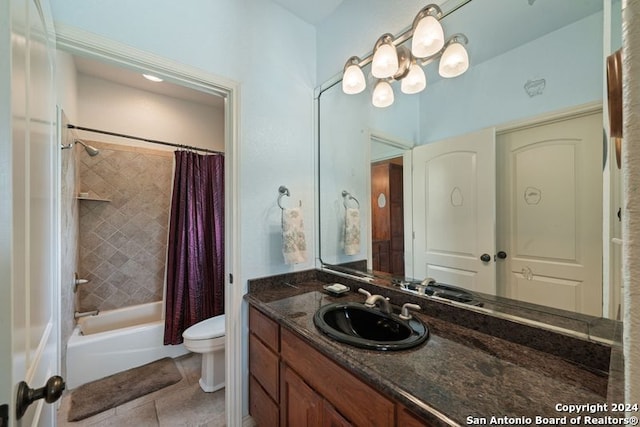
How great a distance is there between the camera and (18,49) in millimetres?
488

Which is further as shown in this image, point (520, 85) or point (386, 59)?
point (386, 59)

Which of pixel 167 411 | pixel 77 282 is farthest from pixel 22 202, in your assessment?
pixel 77 282

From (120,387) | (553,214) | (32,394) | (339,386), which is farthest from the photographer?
(120,387)

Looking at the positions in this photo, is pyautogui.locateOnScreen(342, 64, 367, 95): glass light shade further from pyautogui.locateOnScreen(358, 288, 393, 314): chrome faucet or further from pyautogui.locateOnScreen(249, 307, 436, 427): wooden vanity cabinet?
pyautogui.locateOnScreen(249, 307, 436, 427): wooden vanity cabinet

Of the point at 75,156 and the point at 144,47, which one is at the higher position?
the point at 144,47

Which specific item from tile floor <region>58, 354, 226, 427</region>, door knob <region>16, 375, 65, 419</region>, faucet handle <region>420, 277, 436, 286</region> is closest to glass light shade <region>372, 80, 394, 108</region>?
faucet handle <region>420, 277, 436, 286</region>

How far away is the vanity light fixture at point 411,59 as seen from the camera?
1.19m

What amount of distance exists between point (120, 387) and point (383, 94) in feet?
8.98

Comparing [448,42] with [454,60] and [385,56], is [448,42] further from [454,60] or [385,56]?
[385,56]

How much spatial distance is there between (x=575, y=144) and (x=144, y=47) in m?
1.92

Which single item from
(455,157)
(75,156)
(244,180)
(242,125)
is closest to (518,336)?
(455,157)

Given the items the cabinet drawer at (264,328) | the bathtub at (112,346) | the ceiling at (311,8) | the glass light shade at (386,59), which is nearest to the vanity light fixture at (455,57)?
the glass light shade at (386,59)

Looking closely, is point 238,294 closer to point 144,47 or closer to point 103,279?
point 144,47

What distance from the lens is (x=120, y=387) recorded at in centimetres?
187
